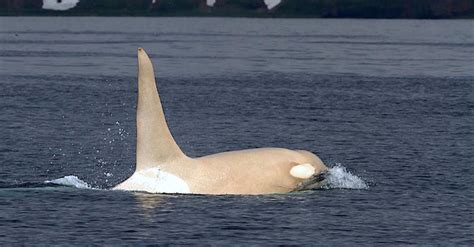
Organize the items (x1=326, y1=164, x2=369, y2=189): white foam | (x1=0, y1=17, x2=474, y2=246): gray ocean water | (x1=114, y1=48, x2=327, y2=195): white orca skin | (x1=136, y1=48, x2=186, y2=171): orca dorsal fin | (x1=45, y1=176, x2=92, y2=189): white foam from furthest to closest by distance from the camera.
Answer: (x1=45, y1=176, x2=92, y2=189): white foam
(x1=326, y1=164, x2=369, y2=189): white foam
(x1=114, y1=48, x2=327, y2=195): white orca skin
(x1=136, y1=48, x2=186, y2=171): orca dorsal fin
(x1=0, y1=17, x2=474, y2=246): gray ocean water

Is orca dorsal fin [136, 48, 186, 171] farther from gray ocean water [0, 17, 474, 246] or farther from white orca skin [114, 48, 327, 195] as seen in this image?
gray ocean water [0, 17, 474, 246]

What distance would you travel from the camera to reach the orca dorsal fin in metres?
37.8

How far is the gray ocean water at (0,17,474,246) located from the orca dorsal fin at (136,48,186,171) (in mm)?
1126

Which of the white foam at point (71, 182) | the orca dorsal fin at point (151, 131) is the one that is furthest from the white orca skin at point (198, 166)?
the white foam at point (71, 182)

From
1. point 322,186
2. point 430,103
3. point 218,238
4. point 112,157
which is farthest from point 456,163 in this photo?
point 430,103

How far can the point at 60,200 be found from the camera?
127 ft

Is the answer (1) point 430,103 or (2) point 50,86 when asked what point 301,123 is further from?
(2) point 50,86

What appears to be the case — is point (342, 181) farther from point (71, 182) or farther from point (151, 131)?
point (71, 182)

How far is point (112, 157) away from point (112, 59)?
79088mm

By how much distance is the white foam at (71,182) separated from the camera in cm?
4150

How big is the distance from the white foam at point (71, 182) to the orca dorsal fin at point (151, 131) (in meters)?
3.88

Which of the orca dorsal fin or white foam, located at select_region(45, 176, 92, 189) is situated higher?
the orca dorsal fin

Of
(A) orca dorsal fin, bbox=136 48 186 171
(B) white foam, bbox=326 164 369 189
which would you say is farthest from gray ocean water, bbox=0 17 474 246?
(A) orca dorsal fin, bbox=136 48 186 171

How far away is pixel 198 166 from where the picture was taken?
3788 centimetres
